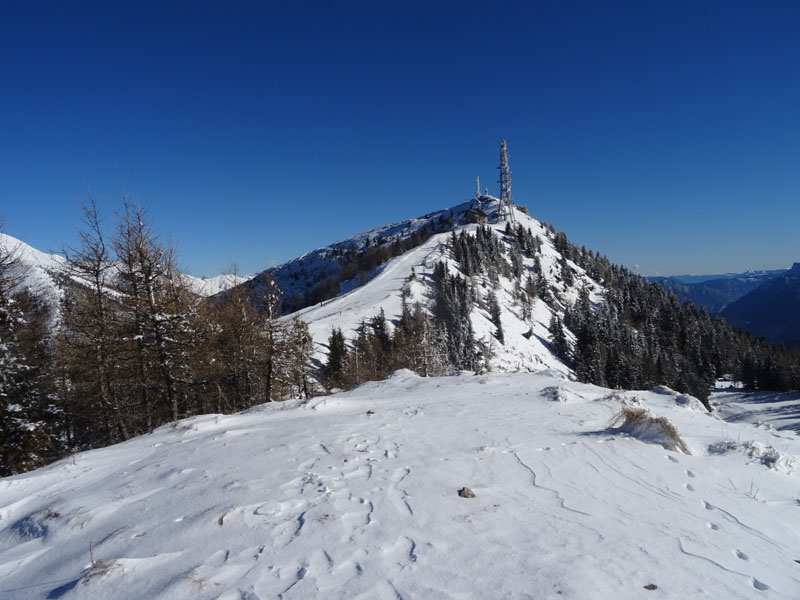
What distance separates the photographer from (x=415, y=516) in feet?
13.4

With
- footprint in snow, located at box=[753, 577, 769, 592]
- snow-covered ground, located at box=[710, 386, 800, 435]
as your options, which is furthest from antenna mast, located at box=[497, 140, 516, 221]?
footprint in snow, located at box=[753, 577, 769, 592]

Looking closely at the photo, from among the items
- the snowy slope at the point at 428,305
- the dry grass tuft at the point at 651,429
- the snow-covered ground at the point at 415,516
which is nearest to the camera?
the snow-covered ground at the point at 415,516

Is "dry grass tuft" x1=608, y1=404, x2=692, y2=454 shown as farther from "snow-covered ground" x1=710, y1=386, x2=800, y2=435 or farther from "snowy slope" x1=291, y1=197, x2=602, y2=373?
"snow-covered ground" x1=710, y1=386, x2=800, y2=435

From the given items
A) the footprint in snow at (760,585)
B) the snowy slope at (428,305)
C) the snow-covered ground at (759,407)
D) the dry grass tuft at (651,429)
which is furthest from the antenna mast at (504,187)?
the footprint in snow at (760,585)

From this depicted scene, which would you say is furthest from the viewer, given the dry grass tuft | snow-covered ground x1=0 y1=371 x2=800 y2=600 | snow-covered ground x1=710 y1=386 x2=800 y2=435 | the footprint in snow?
snow-covered ground x1=710 y1=386 x2=800 y2=435

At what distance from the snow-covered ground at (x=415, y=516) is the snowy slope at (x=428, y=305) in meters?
30.2

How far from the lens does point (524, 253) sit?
125250 millimetres

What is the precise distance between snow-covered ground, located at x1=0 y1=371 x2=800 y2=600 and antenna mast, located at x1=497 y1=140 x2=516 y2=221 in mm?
150828

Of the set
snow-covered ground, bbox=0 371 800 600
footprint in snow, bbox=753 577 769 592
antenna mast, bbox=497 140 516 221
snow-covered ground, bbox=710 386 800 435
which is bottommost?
snow-covered ground, bbox=710 386 800 435

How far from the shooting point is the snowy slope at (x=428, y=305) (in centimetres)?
5594

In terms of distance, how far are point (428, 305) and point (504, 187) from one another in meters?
101

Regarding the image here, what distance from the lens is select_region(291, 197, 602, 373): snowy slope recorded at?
55938 millimetres

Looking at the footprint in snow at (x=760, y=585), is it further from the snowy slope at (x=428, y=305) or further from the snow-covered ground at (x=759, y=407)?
the snow-covered ground at (x=759, y=407)

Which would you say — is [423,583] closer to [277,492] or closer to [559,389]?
[277,492]
